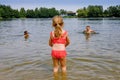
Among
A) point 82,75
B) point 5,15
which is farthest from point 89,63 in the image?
point 5,15

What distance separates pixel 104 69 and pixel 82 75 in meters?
1.27

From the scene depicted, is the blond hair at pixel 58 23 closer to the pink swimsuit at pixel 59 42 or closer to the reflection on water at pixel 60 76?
the pink swimsuit at pixel 59 42

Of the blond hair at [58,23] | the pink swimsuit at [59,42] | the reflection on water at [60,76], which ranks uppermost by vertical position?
the blond hair at [58,23]

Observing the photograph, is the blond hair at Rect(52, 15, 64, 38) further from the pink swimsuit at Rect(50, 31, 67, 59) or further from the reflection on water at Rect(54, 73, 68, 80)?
the reflection on water at Rect(54, 73, 68, 80)

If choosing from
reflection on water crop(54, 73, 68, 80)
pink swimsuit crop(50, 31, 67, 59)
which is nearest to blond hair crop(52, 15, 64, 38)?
pink swimsuit crop(50, 31, 67, 59)

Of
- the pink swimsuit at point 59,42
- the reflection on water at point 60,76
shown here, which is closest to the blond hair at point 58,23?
the pink swimsuit at point 59,42

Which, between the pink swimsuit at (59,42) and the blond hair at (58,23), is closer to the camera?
the blond hair at (58,23)

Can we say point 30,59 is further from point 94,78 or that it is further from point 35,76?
point 94,78

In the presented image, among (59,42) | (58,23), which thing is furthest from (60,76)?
(58,23)

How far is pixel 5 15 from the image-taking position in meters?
176

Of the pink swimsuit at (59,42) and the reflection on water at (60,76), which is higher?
the pink swimsuit at (59,42)

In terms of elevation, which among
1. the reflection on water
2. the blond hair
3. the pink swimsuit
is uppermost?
the blond hair

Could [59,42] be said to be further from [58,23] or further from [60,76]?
[60,76]

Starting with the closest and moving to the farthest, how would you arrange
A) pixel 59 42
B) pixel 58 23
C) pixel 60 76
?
pixel 58 23
pixel 59 42
pixel 60 76
